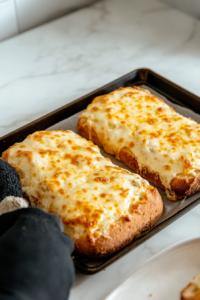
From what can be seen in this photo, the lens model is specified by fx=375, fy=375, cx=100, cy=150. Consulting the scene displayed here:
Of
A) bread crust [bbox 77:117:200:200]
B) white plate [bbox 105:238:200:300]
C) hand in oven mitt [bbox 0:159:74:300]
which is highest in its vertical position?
hand in oven mitt [bbox 0:159:74:300]

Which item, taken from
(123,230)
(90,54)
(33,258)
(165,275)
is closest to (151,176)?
(123,230)

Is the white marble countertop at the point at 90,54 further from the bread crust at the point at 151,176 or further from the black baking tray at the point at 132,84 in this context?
the bread crust at the point at 151,176

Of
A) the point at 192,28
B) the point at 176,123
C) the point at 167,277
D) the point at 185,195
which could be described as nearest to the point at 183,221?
the point at 185,195

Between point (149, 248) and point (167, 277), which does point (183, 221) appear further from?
point (167, 277)

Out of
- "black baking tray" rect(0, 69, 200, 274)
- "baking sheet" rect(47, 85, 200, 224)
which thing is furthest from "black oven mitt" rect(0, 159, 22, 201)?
"baking sheet" rect(47, 85, 200, 224)

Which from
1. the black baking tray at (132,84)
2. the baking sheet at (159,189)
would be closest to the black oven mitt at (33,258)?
the black baking tray at (132,84)

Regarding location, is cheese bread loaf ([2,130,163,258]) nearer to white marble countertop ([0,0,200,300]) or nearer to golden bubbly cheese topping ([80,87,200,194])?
golden bubbly cheese topping ([80,87,200,194])

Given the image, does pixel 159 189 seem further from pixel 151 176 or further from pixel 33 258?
pixel 33 258
